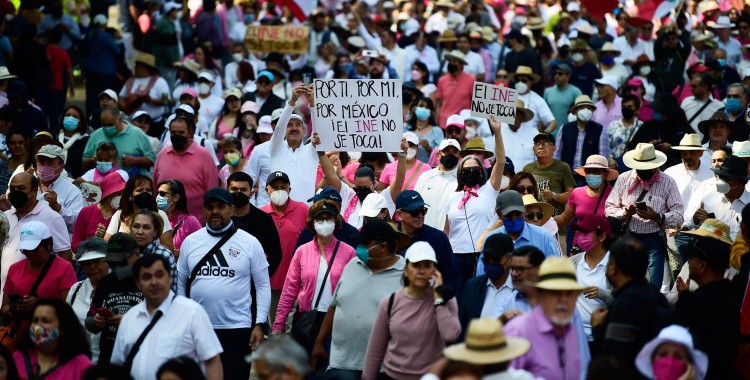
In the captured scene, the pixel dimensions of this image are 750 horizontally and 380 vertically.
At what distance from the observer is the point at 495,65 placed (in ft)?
77.6

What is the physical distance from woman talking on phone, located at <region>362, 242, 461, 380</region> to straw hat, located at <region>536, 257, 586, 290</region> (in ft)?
3.32

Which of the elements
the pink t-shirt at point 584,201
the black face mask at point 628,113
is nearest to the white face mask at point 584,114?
the black face mask at point 628,113

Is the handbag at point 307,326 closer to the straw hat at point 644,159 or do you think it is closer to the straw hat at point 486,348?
the straw hat at point 486,348

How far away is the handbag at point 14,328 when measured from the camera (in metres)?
9.79

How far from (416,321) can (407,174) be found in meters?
5.82

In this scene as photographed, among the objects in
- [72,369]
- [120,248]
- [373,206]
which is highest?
[373,206]

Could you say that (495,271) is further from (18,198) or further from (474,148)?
(474,148)

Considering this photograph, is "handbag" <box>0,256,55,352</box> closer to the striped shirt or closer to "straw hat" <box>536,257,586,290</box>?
"straw hat" <box>536,257,586,290</box>

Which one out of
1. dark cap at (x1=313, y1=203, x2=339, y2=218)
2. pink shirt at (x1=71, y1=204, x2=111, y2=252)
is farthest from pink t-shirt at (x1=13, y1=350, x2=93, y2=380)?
pink shirt at (x1=71, y1=204, x2=111, y2=252)

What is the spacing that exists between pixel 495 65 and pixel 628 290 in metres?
16.3

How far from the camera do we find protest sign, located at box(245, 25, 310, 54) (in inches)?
903

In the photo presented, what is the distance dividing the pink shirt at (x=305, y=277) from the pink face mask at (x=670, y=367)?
3750 mm

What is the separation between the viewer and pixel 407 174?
1417 centimetres

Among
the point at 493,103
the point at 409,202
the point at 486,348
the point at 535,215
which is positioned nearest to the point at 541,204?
the point at 535,215
